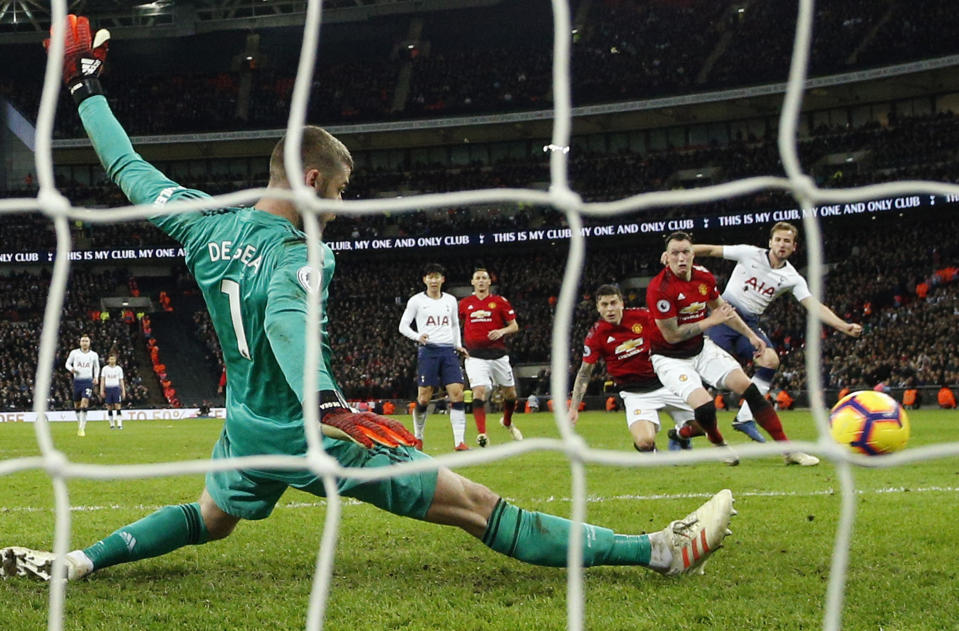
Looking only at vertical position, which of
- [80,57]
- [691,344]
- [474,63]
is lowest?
[691,344]

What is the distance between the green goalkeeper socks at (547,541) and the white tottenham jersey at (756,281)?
16.4 ft

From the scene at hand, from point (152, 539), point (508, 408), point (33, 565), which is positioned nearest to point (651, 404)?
point (508, 408)

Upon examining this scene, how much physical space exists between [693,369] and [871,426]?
2.16 m

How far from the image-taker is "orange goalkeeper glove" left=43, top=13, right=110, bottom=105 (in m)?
3.37

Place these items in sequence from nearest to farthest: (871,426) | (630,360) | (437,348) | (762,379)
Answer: (871,426)
(630,360)
(762,379)
(437,348)

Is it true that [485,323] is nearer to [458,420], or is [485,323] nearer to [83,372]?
[458,420]

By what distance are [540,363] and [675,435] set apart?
70.9ft

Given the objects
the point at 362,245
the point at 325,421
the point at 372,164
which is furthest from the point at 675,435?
the point at 372,164

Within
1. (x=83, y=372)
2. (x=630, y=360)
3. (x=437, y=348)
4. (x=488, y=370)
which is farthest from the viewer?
(x=83, y=372)

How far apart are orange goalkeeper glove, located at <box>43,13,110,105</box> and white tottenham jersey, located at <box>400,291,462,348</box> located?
710cm

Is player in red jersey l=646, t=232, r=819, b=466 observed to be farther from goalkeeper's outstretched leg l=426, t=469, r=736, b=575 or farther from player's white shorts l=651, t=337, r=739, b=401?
goalkeeper's outstretched leg l=426, t=469, r=736, b=575

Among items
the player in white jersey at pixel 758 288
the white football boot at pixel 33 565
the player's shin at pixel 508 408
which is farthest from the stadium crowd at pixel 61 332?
the white football boot at pixel 33 565

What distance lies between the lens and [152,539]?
373 centimetres

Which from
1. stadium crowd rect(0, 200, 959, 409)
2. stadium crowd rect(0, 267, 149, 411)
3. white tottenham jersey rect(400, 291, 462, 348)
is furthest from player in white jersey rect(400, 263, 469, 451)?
stadium crowd rect(0, 267, 149, 411)
